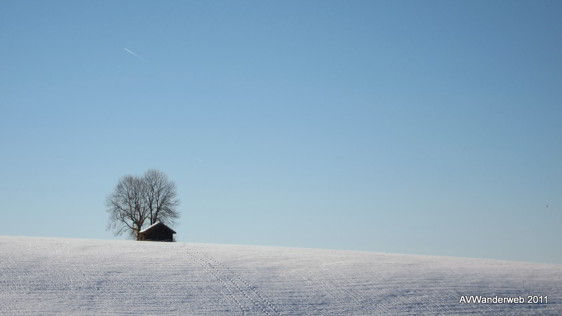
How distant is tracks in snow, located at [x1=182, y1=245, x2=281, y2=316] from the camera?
18.1 metres

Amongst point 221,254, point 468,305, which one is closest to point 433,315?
point 468,305

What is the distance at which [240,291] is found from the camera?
1989cm

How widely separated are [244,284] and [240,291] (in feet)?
2.89

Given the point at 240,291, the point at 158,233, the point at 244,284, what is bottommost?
the point at 240,291

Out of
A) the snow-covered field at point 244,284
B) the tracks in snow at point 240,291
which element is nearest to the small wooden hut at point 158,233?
the snow-covered field at point 244,284

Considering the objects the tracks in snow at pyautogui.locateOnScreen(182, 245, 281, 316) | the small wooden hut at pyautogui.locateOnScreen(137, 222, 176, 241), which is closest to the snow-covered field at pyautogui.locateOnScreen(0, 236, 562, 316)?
the tracks in snow at pyautogui.locateOnScreen(182, 245, 281, 316)

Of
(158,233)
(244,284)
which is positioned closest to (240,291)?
(244,284)

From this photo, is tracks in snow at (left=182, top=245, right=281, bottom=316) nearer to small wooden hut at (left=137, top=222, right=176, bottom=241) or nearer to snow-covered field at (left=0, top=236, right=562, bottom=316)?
snow-covered field at (left=0, top=236, right=562, bottom=316)

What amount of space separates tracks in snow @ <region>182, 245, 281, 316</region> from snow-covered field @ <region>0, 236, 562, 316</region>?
0.10 ft

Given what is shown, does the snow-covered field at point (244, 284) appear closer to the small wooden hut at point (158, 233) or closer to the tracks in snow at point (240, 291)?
the tracks in snow at point (240, 291)

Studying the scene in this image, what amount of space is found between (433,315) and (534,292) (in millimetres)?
5513

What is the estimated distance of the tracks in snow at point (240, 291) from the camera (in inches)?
714

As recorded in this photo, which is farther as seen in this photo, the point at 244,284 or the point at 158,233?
the point at 158,233

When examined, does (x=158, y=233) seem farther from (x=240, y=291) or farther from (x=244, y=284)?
(x=240, y=291)
